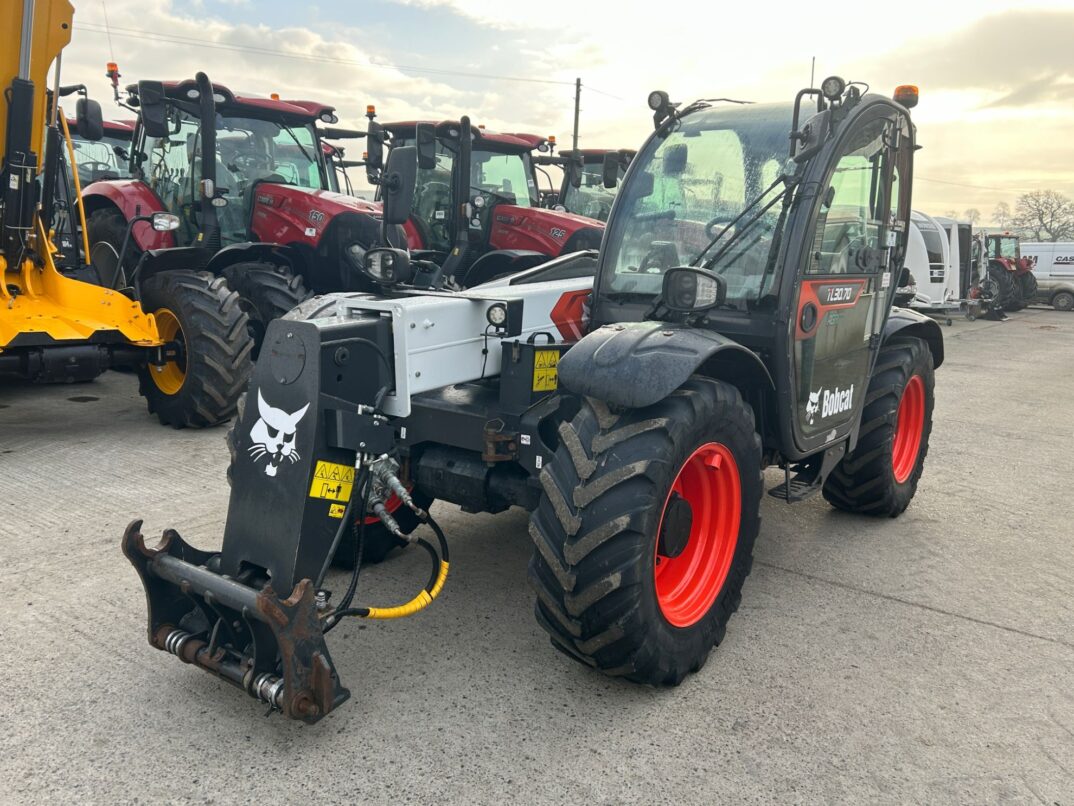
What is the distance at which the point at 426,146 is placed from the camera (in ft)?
27.7

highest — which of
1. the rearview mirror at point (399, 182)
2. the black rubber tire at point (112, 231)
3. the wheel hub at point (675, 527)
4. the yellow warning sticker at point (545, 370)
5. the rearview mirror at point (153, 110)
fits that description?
the rearview mirror at point (153, 110)

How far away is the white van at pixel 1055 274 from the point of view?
83.2ft

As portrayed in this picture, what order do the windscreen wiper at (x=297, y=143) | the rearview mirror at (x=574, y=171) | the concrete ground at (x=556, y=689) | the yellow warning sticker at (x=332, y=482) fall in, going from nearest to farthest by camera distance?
the concrete ground at (x=556, y=689)
the yellow warning sticker at (x=332, y=482)
the windscreen wiper at (x=297, y=143)
the rearview mirror at (x=574, y=171)

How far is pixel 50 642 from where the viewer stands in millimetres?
3197

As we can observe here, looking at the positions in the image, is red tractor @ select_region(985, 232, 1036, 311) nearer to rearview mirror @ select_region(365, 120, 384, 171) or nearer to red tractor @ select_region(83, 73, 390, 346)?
rearview mirror @ select_region(365, 120, 384, 171)

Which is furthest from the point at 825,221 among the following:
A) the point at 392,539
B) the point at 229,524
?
the point at 229,524

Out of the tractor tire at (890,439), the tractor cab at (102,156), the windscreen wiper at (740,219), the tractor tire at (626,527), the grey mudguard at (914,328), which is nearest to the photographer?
the tractor tire at (626,527)

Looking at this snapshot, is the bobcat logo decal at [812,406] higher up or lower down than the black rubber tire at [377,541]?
higher up

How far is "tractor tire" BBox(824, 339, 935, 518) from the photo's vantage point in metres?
4.54

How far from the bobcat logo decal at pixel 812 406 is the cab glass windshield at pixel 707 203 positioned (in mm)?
565

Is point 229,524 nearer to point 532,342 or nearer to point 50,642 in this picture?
point 50,642

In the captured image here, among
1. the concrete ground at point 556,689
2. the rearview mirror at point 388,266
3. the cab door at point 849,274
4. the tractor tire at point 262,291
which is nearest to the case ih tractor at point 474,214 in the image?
the tractor tire at point 262,291

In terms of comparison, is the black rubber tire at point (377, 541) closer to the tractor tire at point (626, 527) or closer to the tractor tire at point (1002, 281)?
the tractor tire at point (626, 527)

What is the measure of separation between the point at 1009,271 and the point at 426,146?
20.5 m
